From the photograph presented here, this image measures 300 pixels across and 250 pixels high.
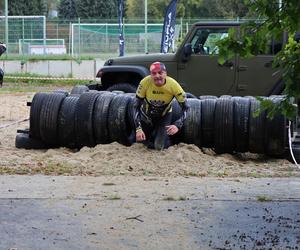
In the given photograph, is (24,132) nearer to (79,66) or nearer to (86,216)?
(86,216)

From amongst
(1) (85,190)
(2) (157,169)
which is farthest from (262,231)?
(2) (157,169)

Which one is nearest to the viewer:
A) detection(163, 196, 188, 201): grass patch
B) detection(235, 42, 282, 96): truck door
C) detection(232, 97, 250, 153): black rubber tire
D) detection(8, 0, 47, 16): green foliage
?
detection(163, 196, 188, 201): grass patch

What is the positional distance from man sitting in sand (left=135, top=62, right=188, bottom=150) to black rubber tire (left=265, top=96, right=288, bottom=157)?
48.2 inches

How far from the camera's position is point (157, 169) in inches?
339

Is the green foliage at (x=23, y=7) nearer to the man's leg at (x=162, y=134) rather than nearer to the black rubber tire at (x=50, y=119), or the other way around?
the black rubber tire at (x=50, y=119)

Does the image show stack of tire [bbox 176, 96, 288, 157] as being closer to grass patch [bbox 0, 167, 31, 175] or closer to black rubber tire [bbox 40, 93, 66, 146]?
black rubber tire [bbox 40, 93, 66, 146]

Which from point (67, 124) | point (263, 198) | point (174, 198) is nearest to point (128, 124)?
point (67, 124)

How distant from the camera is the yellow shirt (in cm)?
943

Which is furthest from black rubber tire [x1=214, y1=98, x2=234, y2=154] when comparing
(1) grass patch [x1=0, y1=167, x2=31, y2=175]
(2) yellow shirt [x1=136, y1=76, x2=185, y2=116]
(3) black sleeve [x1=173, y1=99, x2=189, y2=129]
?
(1) grass patch [x1=0, y1=167, x2=31, y2=175]

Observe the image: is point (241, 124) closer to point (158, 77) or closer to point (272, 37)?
point (158, 77)

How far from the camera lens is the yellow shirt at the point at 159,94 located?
9430mm

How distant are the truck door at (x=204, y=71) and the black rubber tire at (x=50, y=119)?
367cm

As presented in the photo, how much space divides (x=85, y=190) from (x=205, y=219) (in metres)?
1.73

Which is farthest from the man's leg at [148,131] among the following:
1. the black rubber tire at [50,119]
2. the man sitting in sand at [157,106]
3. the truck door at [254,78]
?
the truck door at [254,78]
